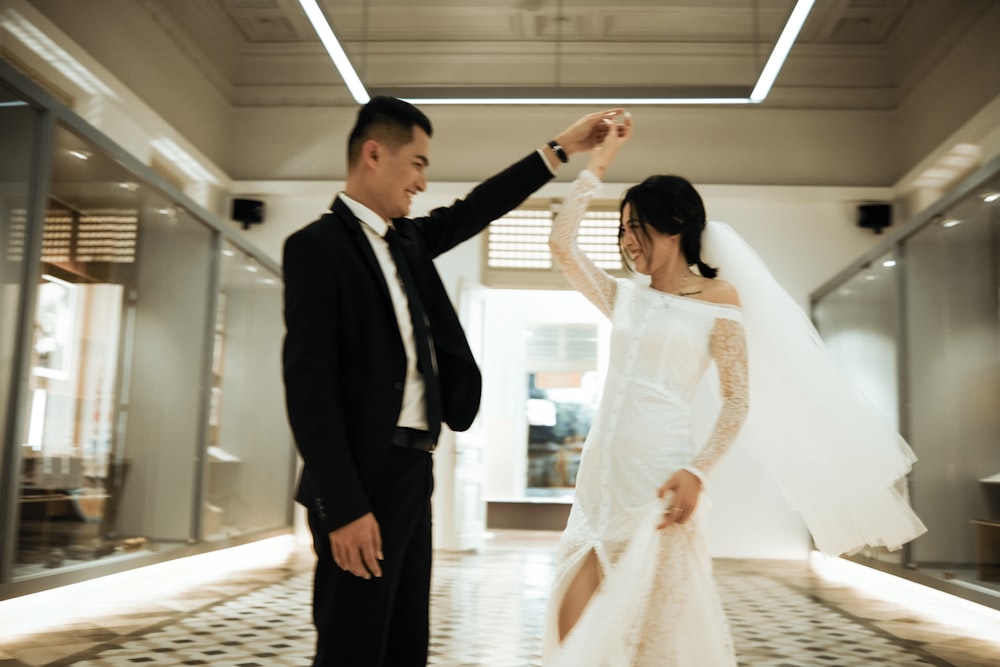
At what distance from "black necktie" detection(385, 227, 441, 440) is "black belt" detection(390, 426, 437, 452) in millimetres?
13

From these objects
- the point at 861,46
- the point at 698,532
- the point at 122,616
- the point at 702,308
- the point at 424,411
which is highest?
the point at 861,46

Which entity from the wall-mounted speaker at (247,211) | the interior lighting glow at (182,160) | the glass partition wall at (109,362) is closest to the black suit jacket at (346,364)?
the glass partition wall at (109,362)

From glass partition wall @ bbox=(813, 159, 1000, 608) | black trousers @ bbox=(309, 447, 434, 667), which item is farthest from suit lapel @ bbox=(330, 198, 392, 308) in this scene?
glass partition wall @ bbox=(813, 159, 1000, 608)

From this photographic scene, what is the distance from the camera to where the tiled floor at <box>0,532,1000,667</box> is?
340 centimetres

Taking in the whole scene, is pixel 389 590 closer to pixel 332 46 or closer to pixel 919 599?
pixel 332 46

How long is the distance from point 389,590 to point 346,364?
1.16 feet

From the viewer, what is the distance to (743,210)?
844cm

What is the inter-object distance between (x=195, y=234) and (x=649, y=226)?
418 cm

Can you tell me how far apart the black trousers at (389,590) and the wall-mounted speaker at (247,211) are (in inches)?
299

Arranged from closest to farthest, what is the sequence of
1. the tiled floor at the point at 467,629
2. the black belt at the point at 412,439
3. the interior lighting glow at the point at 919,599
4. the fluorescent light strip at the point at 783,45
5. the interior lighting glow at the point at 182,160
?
the black belt at the point at 412,439, the tiled floor at the point at 467,629, the interior lighting glow at the point at 919,599, the fluorescent light strip at the point at 783,45, the interior lighting glow at the point at 182,160

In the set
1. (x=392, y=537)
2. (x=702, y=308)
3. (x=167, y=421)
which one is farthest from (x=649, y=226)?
(x=167, y=421)

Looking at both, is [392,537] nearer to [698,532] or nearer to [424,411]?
[424,411]

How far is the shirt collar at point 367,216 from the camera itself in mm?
1485

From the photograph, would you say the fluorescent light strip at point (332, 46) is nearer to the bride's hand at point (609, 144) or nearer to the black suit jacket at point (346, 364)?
the bride's hand at point (609, 144)
